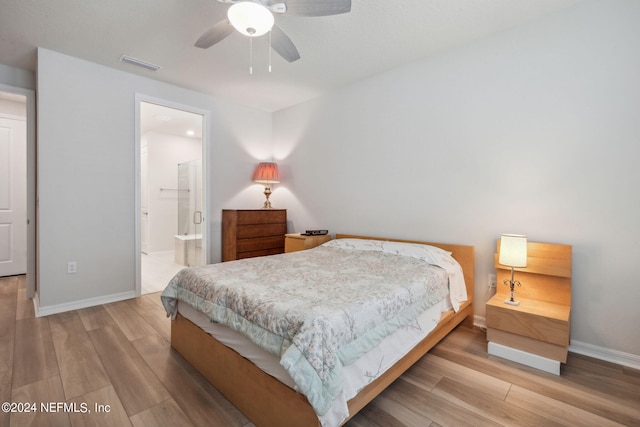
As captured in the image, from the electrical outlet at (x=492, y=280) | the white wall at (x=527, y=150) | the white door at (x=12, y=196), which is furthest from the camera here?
the white door at (x=12, y=196)

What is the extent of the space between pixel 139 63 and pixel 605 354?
15.7 ft

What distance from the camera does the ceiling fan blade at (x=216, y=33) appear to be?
6.24 feet

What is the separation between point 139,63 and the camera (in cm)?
303

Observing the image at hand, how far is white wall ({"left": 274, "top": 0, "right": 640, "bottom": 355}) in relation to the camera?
6.64ft

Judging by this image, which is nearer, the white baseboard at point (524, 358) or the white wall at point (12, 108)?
the white baseboard at point (524, 358)

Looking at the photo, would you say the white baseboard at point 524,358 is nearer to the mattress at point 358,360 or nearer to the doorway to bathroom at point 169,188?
the mattress at point 358,360

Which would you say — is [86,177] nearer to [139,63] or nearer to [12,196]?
[139,63]

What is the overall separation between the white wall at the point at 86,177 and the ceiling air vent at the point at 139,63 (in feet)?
0.98

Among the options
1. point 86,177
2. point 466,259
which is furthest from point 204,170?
point 466,259

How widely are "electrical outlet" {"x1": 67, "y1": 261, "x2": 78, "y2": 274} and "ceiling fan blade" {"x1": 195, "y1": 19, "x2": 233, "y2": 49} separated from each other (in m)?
2.52

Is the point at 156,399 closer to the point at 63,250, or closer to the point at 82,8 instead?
the point at 63,250

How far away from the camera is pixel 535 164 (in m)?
2.34

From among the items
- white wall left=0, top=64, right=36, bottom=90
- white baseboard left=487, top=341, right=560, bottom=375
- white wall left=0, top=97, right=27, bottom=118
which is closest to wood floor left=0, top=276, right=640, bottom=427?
white baseboard left=487, top=341, right=560, bottom=375

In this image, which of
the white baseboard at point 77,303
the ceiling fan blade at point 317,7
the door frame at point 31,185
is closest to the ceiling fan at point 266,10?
the ceiling fan blade at point 317,7
